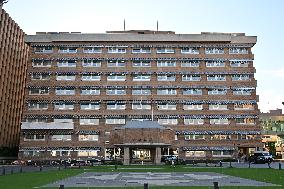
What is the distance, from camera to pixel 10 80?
9381 cm

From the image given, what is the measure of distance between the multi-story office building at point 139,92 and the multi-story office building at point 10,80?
8.30m

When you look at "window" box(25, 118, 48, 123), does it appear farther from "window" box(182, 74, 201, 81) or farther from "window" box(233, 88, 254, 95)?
"window" box(233, 88, 254, 95)

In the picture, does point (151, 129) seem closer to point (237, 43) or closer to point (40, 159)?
point (40, 159)

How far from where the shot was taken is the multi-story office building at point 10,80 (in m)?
87.6

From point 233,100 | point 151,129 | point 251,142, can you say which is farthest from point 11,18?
point 251,142

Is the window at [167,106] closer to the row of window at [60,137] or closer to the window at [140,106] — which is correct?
the window at [140,106]

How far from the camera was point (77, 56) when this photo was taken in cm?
8419

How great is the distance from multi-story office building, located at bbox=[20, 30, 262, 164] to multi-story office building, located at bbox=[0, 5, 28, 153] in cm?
830

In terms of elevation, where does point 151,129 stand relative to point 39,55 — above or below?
below

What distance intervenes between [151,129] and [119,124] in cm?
1450

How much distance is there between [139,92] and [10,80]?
3318 cm

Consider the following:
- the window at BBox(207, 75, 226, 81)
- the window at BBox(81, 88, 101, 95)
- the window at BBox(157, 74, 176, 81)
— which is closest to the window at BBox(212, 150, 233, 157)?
the window at BBox(207, 75, 226, 81)

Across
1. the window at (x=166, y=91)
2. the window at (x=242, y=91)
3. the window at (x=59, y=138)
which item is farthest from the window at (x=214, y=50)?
the window at (x=59, y=138)

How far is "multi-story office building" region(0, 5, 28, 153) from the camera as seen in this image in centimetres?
8756
